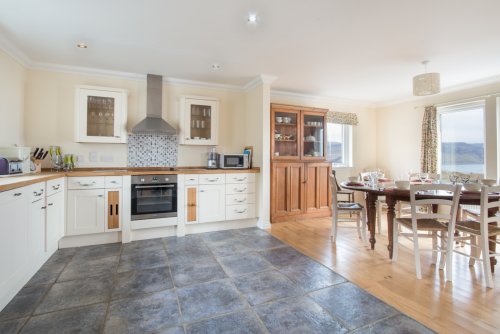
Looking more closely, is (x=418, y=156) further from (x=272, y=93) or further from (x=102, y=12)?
(x=102, y=12)

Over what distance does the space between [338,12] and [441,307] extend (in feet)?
8.09

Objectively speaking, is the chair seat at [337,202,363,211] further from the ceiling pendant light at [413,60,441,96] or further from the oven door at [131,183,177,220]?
the oven door at [131,183,177,220]

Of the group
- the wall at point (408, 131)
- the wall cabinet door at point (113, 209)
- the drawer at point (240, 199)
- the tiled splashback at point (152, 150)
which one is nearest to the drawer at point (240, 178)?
the drawer at point (240, 199)

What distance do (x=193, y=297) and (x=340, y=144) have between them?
4.52m

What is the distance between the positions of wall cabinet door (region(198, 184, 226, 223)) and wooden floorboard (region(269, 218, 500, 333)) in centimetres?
97

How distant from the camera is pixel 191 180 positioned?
11.9ft

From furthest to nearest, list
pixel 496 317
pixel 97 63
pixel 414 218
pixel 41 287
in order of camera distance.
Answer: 1. pixel 97 63
2. pixel 414 218
3. pixel 41 287
4. pixel 496 317

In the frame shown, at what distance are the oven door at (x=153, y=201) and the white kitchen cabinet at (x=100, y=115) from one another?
0.84m

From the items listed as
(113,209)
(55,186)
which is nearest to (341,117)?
(113,209)

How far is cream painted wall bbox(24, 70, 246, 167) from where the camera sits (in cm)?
338

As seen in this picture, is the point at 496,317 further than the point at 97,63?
No

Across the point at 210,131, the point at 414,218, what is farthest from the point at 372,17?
the point at 210,131

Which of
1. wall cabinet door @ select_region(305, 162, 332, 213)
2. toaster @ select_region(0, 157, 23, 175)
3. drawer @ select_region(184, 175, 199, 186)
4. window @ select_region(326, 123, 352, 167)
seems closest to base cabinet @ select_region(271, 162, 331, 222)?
wall cabinet door @ select_region(305, 162, 332, 213)

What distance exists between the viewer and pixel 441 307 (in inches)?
73.3
